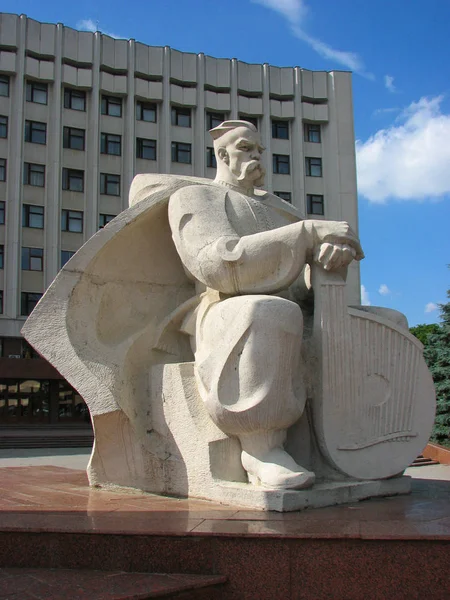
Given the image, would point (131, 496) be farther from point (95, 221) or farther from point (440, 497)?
point (95, 221)

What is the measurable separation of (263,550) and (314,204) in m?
32.6

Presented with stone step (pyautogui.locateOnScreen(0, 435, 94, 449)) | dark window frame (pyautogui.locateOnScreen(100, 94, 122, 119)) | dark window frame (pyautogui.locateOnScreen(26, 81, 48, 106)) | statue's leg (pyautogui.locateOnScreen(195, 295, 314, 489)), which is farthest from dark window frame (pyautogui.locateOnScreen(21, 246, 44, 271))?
statue's leg (pyautogui.locateOnScreen(195, 295, 314, 489))

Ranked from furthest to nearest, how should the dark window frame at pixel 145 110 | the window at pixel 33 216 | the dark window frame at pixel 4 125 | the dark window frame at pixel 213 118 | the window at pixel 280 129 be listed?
the window at pixel 280 129
the dark window frame at pixel 213 118
the dark window frame at pixel 145 110
the dark window frame at pixel 4 125
the window at pixel 33 216

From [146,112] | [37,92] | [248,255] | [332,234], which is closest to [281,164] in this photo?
[146,112]

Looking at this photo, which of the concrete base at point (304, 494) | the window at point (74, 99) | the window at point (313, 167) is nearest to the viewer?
the concrete base at point (304, 494)

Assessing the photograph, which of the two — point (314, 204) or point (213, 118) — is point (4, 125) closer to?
point (213, 118)

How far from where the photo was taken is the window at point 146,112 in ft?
110

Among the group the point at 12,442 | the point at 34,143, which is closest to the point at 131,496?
the point at 12,442

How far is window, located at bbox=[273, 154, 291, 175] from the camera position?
34.8 metres

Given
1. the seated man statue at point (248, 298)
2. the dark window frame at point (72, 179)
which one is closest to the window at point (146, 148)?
the dark window frame at point (72, 179)

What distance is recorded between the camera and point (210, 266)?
4.61 m

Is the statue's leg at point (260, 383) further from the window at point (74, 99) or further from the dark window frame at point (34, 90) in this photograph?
the window at point (74, 99)

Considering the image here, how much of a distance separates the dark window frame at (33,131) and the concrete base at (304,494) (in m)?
30.1

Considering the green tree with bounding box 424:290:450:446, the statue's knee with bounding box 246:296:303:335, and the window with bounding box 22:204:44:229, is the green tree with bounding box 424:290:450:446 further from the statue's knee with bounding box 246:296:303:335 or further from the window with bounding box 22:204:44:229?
the window with bounding box 22:204:44:229
